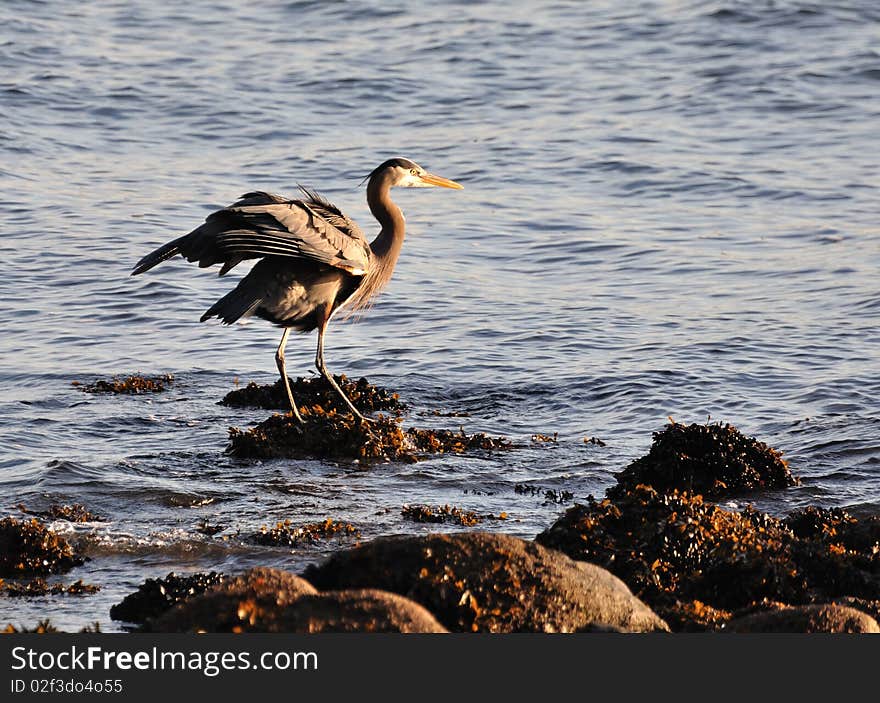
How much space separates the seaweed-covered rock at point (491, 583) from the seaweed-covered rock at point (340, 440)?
328 cm

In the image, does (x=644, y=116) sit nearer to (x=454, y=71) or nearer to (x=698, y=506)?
(x=454, y=71)

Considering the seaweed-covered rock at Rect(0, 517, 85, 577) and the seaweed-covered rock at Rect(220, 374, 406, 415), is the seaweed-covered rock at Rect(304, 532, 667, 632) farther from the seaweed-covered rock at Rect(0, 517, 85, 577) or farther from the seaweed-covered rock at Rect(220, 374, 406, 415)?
the seaweed-covered rock at Rect(220, 374, 406, 415)

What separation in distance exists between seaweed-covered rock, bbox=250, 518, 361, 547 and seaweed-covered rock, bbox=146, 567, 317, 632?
207 cm

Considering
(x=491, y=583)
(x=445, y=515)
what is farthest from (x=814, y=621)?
(x=445, y=515)

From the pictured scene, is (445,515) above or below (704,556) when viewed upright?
below

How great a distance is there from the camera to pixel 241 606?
4.05 m

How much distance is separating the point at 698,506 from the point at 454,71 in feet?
45.4

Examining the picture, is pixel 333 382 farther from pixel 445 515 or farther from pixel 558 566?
pixel 558 566

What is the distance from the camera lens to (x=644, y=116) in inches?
661

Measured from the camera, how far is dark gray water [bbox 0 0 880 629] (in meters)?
7.61

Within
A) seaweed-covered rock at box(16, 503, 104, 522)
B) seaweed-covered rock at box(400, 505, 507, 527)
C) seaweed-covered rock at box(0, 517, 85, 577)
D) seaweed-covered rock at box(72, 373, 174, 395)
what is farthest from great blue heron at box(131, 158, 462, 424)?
seaweed-covered rock at box(0, 517, 85, 577)

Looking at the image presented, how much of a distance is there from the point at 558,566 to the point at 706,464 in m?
2.91

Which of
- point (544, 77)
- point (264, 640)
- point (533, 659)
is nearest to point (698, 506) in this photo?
point (533, 659)

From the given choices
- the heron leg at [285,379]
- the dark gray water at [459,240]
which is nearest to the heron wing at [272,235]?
the heron leg at [285,379]
